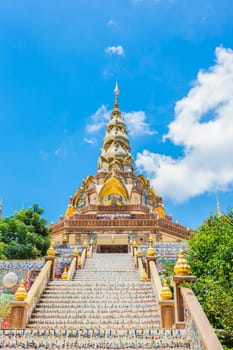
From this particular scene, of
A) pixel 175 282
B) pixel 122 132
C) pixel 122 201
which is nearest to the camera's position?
pixel 175 282

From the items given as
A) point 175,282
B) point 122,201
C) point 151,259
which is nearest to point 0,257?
point 151,259

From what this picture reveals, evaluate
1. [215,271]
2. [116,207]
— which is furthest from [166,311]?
[116,207]

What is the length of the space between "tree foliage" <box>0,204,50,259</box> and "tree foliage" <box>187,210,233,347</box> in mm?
9980

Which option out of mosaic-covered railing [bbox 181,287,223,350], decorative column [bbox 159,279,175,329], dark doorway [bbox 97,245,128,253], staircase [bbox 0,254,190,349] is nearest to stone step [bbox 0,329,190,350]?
staircase [bbox 0,254,190,349]

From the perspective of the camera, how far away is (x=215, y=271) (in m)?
8.06

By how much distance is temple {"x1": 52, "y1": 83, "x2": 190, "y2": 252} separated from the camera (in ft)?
82.1

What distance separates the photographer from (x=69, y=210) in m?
35.1

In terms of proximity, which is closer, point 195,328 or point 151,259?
point 195,328

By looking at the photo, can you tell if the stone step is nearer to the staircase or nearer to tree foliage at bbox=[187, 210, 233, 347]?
the staircase

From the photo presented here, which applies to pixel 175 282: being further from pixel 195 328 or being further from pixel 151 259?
pixel 151 259

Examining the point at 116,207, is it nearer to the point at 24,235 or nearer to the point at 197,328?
the point at 24,235

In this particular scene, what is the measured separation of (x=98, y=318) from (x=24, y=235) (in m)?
11.1

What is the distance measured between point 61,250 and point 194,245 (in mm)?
10810

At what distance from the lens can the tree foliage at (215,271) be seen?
256 inches
